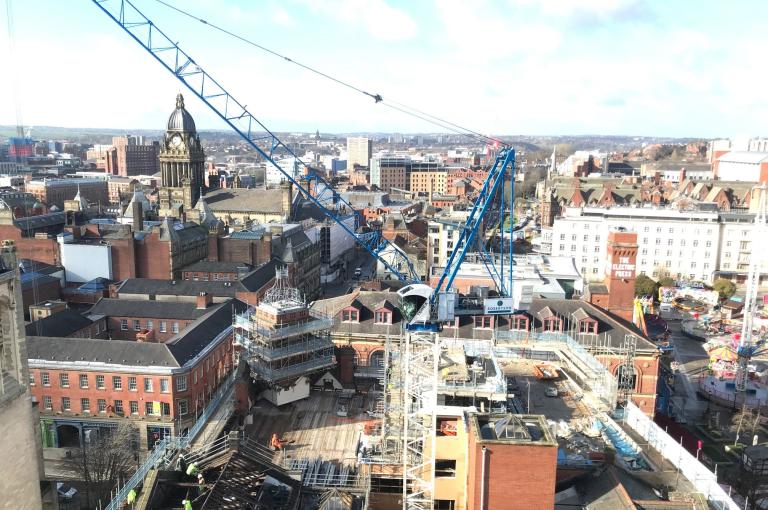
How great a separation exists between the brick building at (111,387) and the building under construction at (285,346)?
5.37m

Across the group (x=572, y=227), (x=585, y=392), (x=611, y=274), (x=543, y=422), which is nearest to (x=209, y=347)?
(x=585, y=392)

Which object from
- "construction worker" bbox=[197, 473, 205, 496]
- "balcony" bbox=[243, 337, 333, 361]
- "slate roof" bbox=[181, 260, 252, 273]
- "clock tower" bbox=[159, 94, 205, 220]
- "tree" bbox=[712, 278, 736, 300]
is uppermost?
"clock tower" bbox=[159, 94, 205, 220]

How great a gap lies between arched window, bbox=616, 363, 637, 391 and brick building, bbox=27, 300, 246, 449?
31038mm

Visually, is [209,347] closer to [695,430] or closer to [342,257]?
[695,430]

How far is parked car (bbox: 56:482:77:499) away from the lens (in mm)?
39041

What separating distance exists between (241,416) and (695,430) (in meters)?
38.1

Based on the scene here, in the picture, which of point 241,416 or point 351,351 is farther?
point 351,351

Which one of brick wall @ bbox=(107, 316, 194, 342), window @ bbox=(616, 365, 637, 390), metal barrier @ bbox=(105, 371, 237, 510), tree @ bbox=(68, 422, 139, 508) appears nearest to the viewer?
metal barrier @ bbox=(105, 371, 237, 510)

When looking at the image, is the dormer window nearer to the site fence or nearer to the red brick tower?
the site fence

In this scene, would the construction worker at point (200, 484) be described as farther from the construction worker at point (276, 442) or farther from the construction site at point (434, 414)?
the construction worker at point (276, 442)

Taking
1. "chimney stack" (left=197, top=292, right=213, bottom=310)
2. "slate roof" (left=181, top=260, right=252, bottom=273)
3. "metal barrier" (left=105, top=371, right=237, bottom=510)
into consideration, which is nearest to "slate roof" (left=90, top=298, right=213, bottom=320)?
"chimney stack" (left=197, top=292, right=213, bottom=310)

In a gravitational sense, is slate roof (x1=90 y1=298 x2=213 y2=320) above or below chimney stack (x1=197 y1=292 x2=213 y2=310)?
below

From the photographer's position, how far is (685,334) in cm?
7900

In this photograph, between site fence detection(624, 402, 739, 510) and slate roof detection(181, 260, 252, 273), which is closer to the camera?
site fence detection(624, 402, 739, 510)
